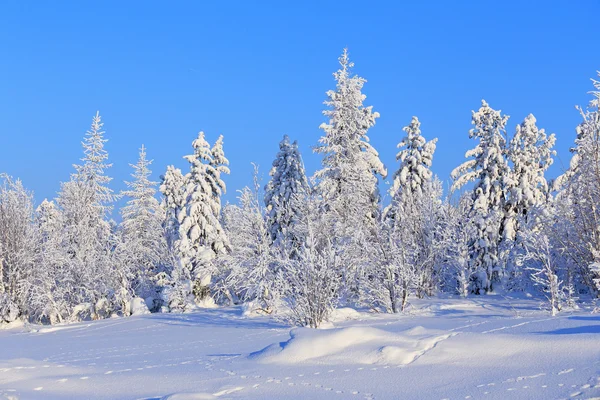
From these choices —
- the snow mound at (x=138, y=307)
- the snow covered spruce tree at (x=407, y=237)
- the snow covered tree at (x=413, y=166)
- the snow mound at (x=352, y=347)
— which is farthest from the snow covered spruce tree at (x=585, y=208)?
the snow mound at (x=138, y=307)

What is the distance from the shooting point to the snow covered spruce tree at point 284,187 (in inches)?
1063

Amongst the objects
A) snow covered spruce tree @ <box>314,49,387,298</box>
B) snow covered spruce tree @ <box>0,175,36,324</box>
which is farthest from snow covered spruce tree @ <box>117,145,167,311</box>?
snow covered spruce tree @ <box>314,49,387,298</box>

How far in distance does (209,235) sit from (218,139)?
19.4 feet

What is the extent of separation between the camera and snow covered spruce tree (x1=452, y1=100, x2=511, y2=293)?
2858cm

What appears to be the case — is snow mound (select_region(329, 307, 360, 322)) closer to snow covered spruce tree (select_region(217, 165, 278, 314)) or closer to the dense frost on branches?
snow covered spruce tree (select_region(217, 165, 278, 314))

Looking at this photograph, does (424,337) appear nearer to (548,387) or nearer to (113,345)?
(548,387)

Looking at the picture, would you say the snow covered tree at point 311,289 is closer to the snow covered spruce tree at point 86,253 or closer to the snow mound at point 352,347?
the snow mound at point 352,347

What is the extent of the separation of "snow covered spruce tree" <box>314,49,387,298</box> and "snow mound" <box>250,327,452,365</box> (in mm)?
13221

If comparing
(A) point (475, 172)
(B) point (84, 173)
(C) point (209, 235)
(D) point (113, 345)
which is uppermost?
(B) point (84, 173)

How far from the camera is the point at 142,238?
120 ft

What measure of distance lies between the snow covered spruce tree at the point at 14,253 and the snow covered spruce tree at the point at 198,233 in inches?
302

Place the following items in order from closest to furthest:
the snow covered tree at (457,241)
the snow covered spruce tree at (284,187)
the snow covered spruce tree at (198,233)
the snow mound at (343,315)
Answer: the snow mound at (343,315) → the snow covered tree at (457,241) → the snow covered spruce tree at (284,187) → the snow covered spruce tree at (198,233)

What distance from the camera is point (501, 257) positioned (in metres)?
28.9

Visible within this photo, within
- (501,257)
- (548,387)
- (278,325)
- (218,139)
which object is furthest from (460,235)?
(548,387)
